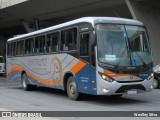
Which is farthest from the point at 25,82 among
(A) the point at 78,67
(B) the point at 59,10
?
(B) the point at 59,10

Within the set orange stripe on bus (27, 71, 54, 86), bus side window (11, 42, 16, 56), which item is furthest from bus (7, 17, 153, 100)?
bus side window (11, 42, 16, 56)

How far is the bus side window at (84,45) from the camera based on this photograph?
1225 centimetres

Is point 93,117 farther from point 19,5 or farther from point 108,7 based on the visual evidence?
point 19,5

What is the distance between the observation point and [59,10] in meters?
Result: 34.6

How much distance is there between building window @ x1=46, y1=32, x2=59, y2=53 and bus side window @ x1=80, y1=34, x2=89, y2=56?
219 centimetres

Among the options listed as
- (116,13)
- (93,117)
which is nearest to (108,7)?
(116,13)

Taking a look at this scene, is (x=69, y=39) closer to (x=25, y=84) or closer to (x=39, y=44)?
(x=39, y=44)

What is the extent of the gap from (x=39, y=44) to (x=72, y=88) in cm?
379

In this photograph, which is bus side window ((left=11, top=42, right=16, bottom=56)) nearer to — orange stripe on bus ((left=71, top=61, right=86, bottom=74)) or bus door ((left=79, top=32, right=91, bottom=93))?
orange stripe on bus ((left=71, top=61, right=86, bottom=74))

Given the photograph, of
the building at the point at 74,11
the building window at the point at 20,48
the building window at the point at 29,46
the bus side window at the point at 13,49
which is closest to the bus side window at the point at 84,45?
the building window at the point at 29,46

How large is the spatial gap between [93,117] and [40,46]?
24.1ft

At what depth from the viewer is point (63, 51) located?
45.7ft

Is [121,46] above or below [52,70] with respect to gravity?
above

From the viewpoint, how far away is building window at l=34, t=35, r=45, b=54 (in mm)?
15876
